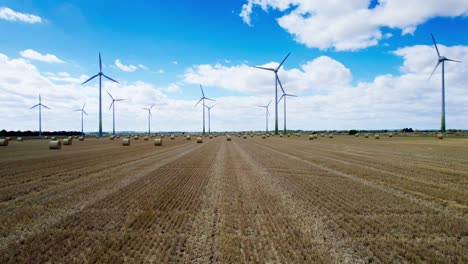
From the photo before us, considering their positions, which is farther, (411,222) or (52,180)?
(52,180)

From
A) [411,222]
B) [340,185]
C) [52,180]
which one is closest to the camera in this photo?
[411,222]

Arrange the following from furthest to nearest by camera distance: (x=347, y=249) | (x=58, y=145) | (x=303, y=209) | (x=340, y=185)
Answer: (x=58, y=145)
(x=340, y=185)
(x=303, y=209)
(x=347, y=249)

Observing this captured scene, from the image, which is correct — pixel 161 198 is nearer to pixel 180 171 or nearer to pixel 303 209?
pixel 303 209

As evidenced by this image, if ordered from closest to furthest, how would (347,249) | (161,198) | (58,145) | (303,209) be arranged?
1. (347,249)
2. (303,209)
3. (161,198)
4. (58,145)

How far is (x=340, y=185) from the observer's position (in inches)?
414

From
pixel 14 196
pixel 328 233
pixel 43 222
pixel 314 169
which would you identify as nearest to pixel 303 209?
pixel 328 233

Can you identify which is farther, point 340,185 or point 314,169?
point 314,169

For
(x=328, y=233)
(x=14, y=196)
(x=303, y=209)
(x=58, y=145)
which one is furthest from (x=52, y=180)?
(x=58, y=145)

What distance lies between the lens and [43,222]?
21.6 feet

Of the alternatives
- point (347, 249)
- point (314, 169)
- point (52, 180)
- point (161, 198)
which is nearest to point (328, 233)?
point (347, 249)

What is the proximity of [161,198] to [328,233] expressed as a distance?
501 cm

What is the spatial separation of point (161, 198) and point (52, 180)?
6.32 m

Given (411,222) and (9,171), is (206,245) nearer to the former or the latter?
(411,222)

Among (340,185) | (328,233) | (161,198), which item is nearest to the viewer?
(328,233)
